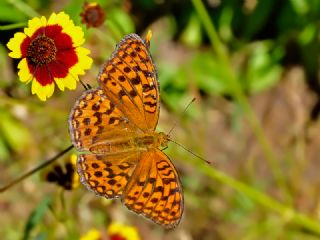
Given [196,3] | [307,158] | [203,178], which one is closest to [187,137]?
[203,178]

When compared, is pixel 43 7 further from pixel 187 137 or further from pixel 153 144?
pixel 153 144

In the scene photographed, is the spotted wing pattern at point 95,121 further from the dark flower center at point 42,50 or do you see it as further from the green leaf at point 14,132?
the green leaf at point 14,132

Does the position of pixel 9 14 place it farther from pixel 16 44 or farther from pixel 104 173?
pixel 104 173

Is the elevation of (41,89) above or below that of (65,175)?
A: above

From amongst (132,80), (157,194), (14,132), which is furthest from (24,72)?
(14,132)

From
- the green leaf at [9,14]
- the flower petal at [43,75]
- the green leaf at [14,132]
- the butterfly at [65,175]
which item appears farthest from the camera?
the green leaf at [14,132]

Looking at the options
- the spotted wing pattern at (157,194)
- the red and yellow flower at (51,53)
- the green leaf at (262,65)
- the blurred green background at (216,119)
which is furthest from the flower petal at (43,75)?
the green leaf at (262,65)

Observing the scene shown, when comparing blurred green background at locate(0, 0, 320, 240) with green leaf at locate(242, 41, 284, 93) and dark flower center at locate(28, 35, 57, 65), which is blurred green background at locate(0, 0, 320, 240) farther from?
dark flower center at locate(28, 35, 57, 65)
